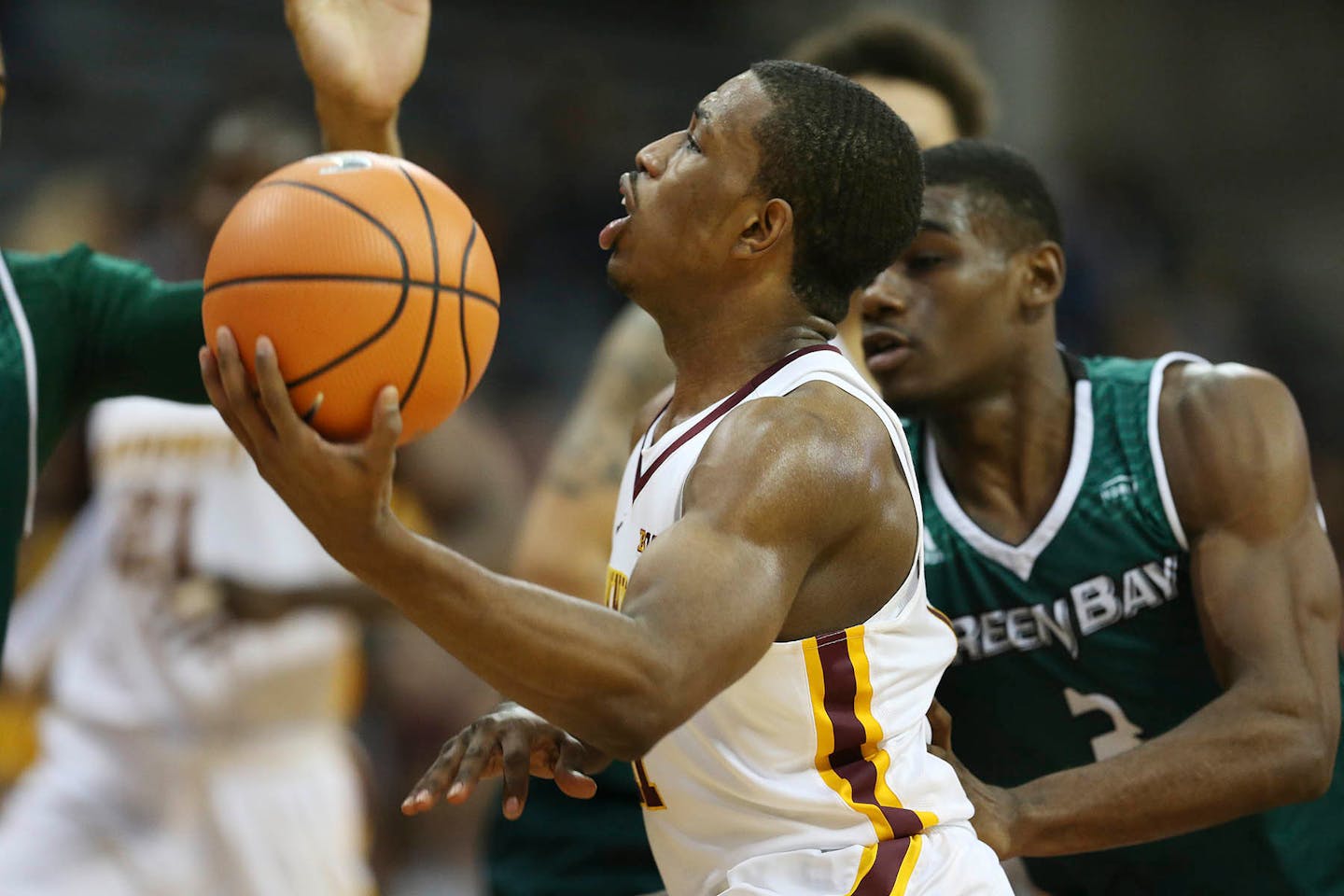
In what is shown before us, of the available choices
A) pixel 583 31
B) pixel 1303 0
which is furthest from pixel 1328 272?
pixel 583 31

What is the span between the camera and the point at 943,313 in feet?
11.1

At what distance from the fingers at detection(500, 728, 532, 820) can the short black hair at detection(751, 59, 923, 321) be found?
Result: 841 mm

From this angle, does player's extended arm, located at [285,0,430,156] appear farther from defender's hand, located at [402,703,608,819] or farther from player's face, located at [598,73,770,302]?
defender's hand, located at [402,703,608,819]

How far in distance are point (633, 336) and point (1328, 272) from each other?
11.0m

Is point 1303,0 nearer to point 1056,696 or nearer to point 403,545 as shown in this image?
point 1056,696

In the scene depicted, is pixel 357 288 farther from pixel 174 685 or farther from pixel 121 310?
pixel 174 685

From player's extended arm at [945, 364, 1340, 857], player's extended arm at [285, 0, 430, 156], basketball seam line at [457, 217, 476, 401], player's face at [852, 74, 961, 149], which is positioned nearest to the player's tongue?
basketball seam line at [457, 217, 476, 401]

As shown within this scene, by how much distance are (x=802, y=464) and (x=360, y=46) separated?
1562mm

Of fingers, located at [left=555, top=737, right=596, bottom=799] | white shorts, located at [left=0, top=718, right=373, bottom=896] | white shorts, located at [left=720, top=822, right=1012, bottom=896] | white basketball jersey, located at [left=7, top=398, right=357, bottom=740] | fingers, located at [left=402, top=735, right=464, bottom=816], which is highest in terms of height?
fingers, located at [left=402, top=735, right=464, bottom=816]

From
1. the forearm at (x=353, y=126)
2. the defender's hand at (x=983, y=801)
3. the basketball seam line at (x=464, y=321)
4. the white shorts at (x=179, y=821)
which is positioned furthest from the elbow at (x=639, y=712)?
the white shorts at (x=179, y=821)

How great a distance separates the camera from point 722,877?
2.53 m

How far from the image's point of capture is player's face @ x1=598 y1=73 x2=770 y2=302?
8.57 feet

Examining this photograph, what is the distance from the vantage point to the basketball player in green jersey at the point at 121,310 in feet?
10.9

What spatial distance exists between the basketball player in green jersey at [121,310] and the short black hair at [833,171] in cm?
98
